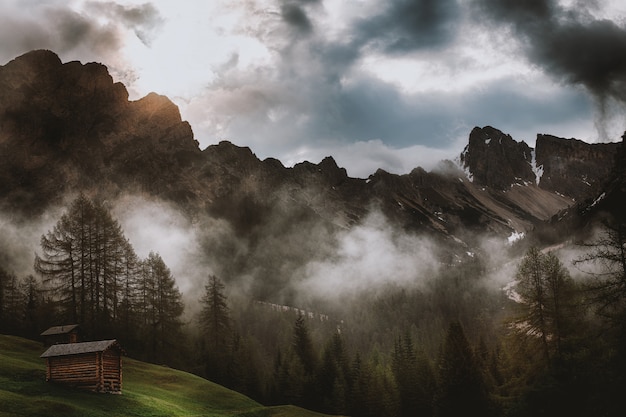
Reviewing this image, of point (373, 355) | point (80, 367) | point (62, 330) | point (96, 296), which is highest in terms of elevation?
point (96, 296)

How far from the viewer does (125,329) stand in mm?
76188

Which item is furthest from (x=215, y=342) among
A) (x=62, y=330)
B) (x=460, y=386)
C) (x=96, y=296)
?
(x=460, y=386)

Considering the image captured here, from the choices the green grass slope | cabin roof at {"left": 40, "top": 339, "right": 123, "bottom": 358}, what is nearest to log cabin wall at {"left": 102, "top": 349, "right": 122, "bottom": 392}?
cabin roof at {"left": 40, "top": 339, "right": 123, "bottom": 358}

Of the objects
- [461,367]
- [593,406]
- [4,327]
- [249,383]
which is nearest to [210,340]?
[249,383]

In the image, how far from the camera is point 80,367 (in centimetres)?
4866

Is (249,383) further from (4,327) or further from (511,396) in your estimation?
(511,396)

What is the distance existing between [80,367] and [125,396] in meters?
4.96

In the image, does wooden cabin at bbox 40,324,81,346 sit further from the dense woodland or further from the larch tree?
the larch tree

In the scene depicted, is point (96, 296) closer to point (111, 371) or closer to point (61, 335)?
point (61, 335)

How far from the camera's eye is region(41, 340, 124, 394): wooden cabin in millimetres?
48000

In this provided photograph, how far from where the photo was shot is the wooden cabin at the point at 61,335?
202ft

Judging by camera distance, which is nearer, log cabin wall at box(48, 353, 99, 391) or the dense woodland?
the dense woodland

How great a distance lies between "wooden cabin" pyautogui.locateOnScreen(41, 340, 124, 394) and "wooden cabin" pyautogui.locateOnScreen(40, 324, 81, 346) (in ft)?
42.3

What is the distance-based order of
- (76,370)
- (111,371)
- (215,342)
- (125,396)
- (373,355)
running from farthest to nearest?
(373,355)
(215,342)
(111,371)
(76,370)
(125,396)
